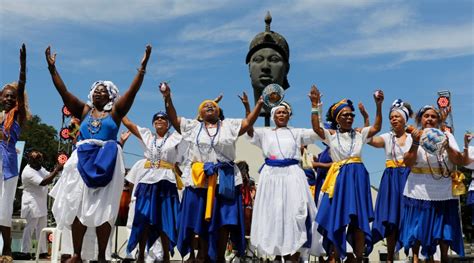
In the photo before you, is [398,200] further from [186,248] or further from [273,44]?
[273,44]

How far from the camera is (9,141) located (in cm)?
657

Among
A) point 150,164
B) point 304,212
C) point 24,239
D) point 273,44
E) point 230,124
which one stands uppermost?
point 273,44

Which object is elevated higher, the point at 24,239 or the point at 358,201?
the point at 358,201

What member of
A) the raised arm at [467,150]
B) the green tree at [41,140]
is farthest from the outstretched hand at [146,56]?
the green tree at [41,140]

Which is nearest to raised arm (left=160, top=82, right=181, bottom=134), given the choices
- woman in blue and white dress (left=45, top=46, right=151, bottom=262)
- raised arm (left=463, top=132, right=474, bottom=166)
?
woman in blue and white dress (left=45, top=46, right=151, bottom=262)

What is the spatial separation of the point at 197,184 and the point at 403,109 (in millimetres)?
2768

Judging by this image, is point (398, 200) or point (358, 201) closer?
point (358, 201)

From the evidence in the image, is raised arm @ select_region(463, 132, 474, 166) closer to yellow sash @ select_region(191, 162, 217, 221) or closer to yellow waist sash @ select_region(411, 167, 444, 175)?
yellow waist sash @ select_region(411, 167, 444, 175)

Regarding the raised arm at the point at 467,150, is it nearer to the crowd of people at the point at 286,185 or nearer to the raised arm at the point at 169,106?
the crowd of people at the point at 286,185

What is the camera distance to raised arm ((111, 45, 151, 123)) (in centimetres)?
587

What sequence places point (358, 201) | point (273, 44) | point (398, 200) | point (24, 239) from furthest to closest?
point (273, 44) < point (24, 239) < point (398, 200) < point (358, 201)

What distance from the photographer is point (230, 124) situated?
6.82 m

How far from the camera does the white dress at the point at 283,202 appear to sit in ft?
21.6

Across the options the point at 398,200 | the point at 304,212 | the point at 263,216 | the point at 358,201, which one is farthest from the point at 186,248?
the point at 398,200
